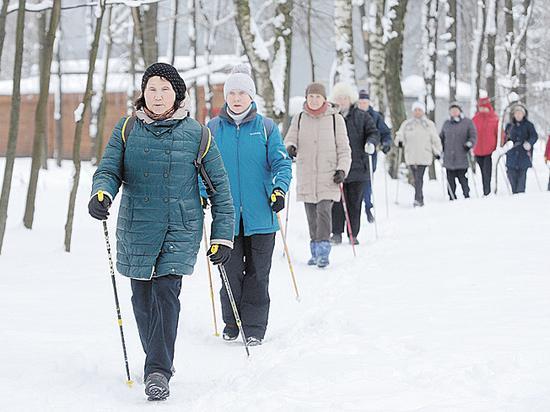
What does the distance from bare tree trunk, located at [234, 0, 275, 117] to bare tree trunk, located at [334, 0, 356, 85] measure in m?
3.99

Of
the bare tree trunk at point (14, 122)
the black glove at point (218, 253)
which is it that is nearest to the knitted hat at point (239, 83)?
the black glove at point (218, 253)

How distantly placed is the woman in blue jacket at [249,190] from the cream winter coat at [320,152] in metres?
3.15

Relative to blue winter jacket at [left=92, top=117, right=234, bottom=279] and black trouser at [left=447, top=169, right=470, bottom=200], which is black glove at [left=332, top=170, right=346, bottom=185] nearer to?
blue winter jacket at [left=92, top=117, right=234, bottom=279]

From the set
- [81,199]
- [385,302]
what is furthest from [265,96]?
[385,302]

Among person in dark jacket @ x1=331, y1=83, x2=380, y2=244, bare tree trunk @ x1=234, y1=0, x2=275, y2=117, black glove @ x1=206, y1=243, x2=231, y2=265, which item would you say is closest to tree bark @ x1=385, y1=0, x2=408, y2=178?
bare tree trunk @ x1=234, y1=0, x2=275, y2=117

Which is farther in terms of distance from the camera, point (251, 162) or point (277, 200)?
point (251, 162)

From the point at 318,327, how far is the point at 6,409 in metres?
2.56

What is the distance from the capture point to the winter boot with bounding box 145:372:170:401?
4.71 m

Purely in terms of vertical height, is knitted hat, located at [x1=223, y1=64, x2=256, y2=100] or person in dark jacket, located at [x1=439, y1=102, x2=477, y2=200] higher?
knitted hat, located at [x1=223, y1=64, x2=256, y2=100]

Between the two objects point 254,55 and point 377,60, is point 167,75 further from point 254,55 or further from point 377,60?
point 377,60

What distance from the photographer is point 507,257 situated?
904 cm

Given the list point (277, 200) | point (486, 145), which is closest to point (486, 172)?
point (486, 145)

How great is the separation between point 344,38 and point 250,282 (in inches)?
497

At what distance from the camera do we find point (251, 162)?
21.3 feet
